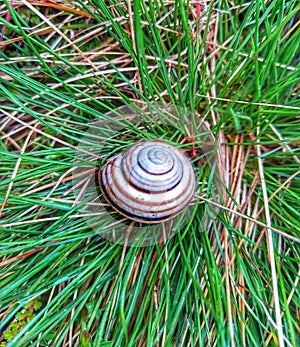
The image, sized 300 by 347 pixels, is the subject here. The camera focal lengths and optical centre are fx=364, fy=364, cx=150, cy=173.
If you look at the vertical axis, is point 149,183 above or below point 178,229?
above

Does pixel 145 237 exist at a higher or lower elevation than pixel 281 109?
lower

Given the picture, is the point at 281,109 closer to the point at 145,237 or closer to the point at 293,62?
the point at 293,62

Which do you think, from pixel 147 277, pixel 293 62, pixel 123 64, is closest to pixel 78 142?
pixel 123 64
